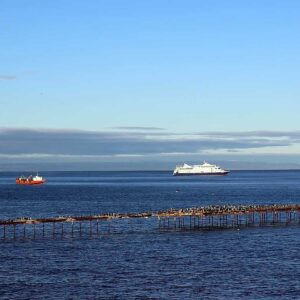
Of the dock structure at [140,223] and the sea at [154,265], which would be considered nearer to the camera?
the sea at [154,265]

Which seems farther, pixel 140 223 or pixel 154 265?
pixel 140 223

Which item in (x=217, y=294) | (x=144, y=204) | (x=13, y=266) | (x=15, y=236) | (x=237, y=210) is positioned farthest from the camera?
(x=144, y=204)

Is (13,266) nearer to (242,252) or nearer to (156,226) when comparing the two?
(242,252)

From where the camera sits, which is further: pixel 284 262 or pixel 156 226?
pixel 156 226

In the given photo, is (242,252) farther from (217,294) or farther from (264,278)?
(217,294)

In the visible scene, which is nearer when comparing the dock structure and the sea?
the sea

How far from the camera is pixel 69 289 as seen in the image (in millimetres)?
66438

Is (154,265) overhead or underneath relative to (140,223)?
underneath

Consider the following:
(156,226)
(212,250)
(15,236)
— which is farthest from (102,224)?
(212,250)

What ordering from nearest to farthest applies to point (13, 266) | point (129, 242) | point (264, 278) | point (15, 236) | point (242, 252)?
point (264, 278)
point (13, 266)
point (242, 252)
point (129, 242)
point (15, 236)

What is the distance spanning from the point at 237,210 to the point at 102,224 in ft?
89.4

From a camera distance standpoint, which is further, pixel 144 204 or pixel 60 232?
pixel 144 204

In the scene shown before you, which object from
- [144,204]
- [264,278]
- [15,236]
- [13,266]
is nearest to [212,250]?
[264,278]

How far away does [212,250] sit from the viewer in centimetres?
9281
